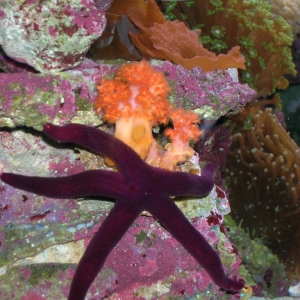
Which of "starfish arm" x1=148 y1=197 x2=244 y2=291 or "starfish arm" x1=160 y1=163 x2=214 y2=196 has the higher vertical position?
"starfish arm" x1=160 y1=163 x2=214 y2=196

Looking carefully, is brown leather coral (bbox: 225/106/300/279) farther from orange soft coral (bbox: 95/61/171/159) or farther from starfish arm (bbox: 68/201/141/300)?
starfish arm (bbox: 68/201/141/300)

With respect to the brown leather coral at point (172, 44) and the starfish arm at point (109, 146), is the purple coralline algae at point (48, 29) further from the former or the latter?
the brown leather coral at point (172, 44)

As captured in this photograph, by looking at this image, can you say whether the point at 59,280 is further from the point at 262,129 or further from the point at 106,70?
the point at 262,129

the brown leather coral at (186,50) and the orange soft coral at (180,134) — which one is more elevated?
the brown leather coral at (186,50)

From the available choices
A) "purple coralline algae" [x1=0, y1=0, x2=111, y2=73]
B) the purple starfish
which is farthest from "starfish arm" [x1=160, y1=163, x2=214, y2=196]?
"purple coralline algae" [x1=0, y1=0, x2=111, y2=73]

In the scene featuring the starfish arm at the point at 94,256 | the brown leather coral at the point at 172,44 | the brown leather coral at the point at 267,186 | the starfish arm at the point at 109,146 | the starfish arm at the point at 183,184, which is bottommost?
the brown leather coral at the point at 267,186

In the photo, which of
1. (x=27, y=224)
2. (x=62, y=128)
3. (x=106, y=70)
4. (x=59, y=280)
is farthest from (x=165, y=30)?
(x=59, y=280)

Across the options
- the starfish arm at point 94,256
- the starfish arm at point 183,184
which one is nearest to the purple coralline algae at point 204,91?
the starfish arm at point 183,184
